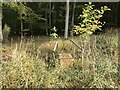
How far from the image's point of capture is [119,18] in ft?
56.3

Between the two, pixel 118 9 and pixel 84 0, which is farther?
pixel 118 9

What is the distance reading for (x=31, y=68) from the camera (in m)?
7.87

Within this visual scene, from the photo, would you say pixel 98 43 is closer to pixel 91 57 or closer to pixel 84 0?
pixel 91 57

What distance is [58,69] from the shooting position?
820 cm

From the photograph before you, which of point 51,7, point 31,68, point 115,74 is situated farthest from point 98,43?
point 51,7

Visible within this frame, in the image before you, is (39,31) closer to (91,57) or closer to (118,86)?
(91,57)

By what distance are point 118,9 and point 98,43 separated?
703 cm

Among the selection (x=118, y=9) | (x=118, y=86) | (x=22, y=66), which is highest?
(x=118, y=9)

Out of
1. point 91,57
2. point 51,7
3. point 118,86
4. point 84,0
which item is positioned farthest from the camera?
point 51,7

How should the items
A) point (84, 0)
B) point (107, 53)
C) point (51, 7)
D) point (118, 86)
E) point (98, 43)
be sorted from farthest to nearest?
point (51, 7) < point (84, 0) < point (98, 43) < point (107, 53) < point (118, 86)

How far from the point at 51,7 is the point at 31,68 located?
928 centimetres

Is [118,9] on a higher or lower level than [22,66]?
higher

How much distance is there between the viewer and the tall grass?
7570 millimetres

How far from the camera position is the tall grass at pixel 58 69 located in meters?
7.57
